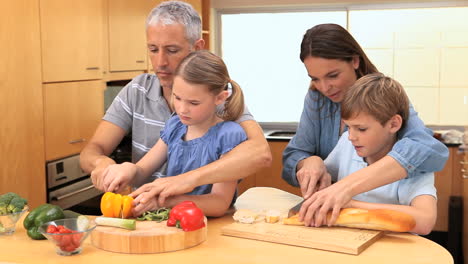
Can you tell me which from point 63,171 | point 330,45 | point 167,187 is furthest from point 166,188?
point 63,171

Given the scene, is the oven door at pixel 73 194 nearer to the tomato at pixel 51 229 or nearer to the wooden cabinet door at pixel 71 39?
the wooden cabinet door at pixel 71 39

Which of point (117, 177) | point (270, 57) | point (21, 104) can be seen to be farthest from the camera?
point (270, 57)

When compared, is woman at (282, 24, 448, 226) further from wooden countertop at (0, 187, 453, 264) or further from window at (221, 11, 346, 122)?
window at (221, 11, 346, 122)

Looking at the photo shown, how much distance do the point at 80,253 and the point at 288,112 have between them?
3.93 metres

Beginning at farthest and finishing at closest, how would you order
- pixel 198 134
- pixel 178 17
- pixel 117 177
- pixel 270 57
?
pixel 270 57
pixel 178 17
pixel 198 134
pixel 117 177

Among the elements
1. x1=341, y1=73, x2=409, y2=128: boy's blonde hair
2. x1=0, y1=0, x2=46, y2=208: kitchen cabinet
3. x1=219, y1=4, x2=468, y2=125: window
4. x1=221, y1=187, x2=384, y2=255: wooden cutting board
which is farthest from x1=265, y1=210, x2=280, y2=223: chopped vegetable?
x1=219, y1=4, x2=468, y2=125: window

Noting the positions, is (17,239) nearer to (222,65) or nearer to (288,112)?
(222,65)

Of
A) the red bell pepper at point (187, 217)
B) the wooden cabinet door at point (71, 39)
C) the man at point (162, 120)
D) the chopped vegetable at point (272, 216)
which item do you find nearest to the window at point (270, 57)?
the wooden cabinet door at point (71, 39)

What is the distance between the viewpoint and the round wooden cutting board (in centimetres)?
160

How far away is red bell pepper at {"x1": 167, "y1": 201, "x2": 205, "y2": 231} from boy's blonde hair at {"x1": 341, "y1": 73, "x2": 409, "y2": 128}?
56cm

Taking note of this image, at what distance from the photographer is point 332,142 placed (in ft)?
7.77

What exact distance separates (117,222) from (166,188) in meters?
0.21

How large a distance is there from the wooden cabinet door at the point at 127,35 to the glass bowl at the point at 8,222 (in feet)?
Result: 7.11

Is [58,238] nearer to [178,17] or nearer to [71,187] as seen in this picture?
[178,17]
